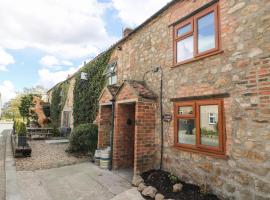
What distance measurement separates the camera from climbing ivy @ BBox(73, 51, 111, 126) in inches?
458

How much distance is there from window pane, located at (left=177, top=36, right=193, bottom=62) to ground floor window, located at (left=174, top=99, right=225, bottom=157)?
1.42 meters

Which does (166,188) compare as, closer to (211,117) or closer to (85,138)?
(211,117)

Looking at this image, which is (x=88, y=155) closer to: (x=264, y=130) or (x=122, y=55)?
(x=122, y=55)

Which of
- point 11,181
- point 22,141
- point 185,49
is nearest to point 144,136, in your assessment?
point 185,49

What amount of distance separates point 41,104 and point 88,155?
1378cm

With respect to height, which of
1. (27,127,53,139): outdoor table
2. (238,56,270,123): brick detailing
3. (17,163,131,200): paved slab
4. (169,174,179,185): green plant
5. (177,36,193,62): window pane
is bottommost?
(17,163,131,200): paved slab

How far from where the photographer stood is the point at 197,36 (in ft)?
18.9

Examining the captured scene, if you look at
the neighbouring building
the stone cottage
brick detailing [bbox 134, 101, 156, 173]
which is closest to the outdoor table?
the neighbouring building

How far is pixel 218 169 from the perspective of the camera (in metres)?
4.87

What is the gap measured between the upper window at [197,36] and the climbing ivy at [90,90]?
5.49 m

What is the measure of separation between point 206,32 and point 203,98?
1844 mm

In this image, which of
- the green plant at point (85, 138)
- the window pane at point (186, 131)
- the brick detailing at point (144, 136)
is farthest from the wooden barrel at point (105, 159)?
the window pane at point (186, 131)

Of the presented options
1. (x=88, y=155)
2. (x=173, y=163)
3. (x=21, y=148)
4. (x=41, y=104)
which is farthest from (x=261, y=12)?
(x=41, y=104)

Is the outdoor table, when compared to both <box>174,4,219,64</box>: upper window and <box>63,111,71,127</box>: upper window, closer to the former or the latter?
<box>63,111,71,127</box>: upper window
